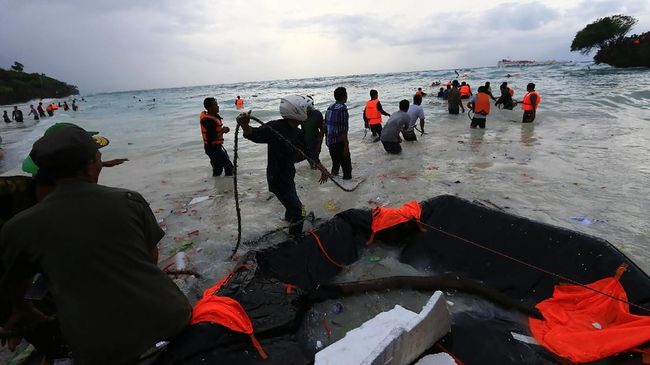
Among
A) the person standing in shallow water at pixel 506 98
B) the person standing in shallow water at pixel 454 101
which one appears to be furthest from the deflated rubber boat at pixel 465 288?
the person standing in shallow water at pixel 506 98

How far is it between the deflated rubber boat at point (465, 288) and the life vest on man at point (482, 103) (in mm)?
8189

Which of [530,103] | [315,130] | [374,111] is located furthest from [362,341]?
[530,103]

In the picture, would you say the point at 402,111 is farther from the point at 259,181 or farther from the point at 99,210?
the point at 99,210

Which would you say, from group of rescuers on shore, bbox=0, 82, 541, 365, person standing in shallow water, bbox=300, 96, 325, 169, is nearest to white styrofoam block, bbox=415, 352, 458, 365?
group of rescuers on shore, bbox=0, 82, 541, 365

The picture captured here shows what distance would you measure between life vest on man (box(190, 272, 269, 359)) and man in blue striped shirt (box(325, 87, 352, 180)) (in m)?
4.36

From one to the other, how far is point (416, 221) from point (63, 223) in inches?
125

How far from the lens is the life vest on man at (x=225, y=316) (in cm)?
210

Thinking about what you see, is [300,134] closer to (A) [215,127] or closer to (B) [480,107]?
(A) [215,127]

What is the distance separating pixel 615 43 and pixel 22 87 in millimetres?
76946

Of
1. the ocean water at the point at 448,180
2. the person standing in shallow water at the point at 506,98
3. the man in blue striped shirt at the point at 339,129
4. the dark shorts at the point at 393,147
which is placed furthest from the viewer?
the person standing in shallow water at the point at 506,98

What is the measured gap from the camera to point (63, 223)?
1.38 meters

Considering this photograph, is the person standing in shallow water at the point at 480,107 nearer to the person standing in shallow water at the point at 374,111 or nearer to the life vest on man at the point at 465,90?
the person standing in shallow water at the point at 374,111

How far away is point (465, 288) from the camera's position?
10.1 ft

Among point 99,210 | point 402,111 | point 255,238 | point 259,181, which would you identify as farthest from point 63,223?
point 402,111
